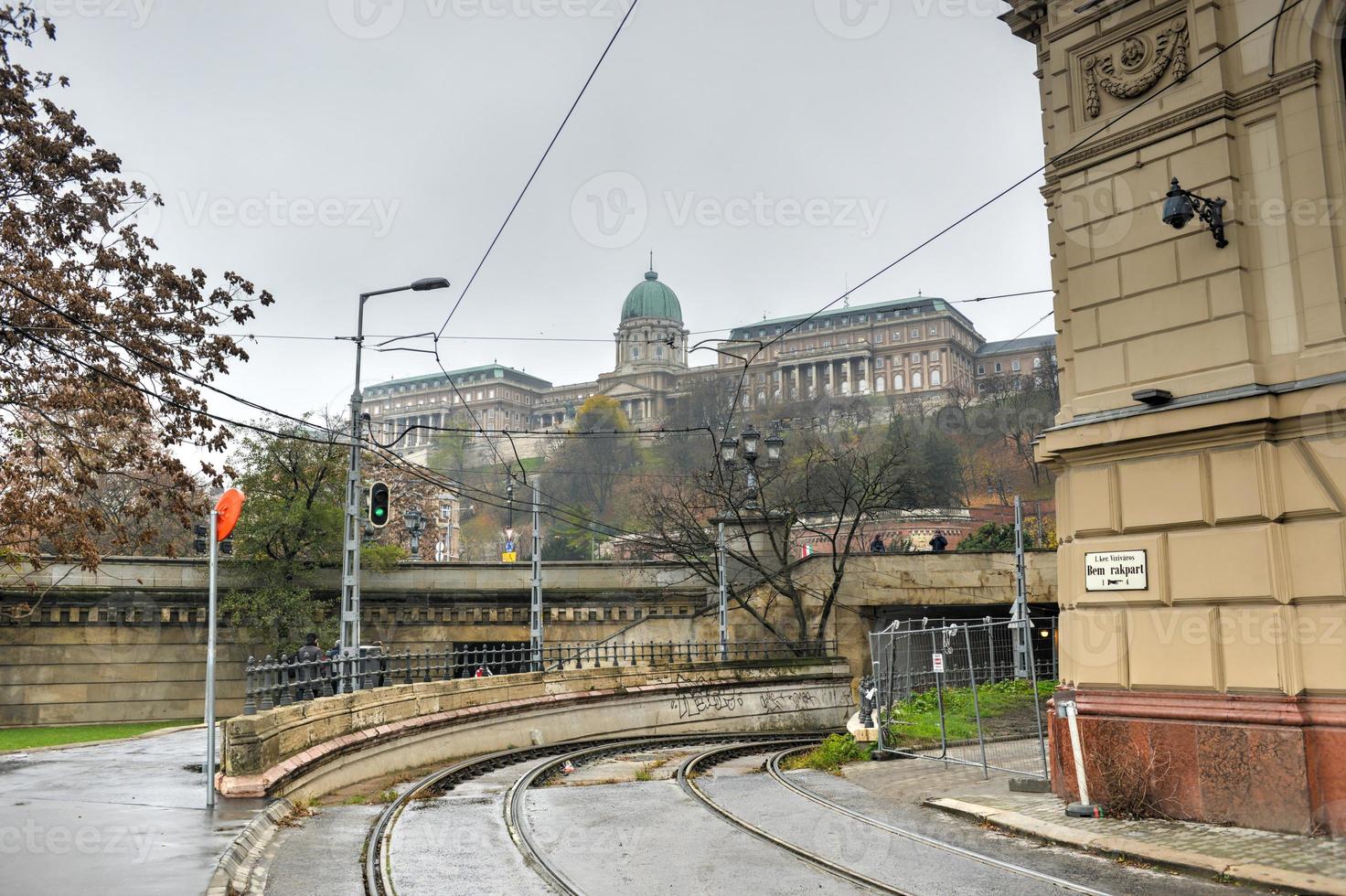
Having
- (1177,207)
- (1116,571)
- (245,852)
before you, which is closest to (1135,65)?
(1177,207)

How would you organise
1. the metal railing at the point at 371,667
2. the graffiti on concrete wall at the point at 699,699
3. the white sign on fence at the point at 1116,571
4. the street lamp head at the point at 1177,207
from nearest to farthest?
the street lamp head at the point at 1177,207 → the white sign on fence at the point at 1116,571 → the metal railing at the point at 371,667 → the graffiti on concrete wall at the point at 699,699

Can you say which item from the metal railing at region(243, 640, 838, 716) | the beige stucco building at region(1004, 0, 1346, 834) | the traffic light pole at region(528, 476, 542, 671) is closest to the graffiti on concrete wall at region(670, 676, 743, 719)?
the metal railing at region(243, 640, 838, 716)

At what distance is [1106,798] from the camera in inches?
436

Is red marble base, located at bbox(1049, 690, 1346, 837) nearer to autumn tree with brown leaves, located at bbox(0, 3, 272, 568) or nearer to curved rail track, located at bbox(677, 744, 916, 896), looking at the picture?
curved rail track, located at bbox(677, 744, 916, 896)

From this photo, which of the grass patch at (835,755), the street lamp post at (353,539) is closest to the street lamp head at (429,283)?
the street lamp post at (353,539)

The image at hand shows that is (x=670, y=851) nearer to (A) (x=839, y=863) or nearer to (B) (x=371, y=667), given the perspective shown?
(A) (x=839, y=863)

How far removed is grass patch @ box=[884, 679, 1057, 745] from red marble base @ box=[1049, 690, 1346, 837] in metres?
6.30

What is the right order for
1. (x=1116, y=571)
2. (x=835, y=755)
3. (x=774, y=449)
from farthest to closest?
(x=774, y=449) → (x=835, y=755) → (x=1116, y=571)

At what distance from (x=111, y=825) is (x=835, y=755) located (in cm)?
1092

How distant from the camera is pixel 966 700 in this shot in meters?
24.5

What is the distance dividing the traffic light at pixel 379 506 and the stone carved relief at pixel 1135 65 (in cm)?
1235

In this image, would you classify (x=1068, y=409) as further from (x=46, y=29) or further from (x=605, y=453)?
(x=605, y=453)

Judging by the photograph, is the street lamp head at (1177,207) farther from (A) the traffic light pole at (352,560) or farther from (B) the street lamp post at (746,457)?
(B) the street lamp post at (746,457)

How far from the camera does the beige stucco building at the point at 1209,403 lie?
993 centimetres
